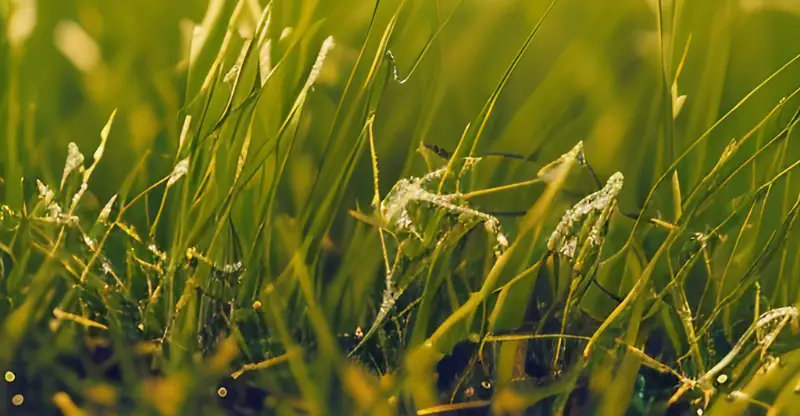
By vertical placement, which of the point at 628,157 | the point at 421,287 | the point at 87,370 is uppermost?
the point at 628,157

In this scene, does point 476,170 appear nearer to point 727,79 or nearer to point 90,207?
point 727,79

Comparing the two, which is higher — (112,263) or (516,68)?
(516,68)

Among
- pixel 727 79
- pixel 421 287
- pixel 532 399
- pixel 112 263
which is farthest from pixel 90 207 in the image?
pixel 727 79

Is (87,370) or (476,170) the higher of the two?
(476,170)

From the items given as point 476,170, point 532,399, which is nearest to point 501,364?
point 532,399

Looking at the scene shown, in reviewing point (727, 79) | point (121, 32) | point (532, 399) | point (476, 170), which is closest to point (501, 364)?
point (532, 399)

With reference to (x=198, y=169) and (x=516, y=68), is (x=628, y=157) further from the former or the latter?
(x=198, y=169)
